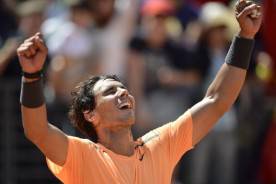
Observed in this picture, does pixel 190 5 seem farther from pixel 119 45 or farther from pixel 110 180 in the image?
pixel 110 180

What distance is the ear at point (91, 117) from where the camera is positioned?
7.11 meters

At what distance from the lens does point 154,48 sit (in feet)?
38.7

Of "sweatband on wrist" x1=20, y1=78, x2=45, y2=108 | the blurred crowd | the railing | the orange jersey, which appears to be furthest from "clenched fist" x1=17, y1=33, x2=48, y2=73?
the railing

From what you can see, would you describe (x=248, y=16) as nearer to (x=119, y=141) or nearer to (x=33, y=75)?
(x=119, y=141)

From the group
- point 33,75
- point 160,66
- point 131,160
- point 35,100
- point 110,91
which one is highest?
point 33,75

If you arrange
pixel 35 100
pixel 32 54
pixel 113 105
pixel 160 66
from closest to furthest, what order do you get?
pixel 32 54, pixel 35 100, pixel 113 105, pixel 160 66

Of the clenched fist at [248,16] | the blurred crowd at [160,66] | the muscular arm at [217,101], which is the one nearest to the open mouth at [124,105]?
the muscular arm at [217,101]

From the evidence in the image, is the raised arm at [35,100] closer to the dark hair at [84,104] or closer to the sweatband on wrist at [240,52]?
the dark hair at [84,104]

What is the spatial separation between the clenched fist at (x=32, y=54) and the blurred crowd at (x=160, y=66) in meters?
4.74

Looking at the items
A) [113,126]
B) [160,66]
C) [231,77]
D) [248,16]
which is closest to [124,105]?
[113,126]

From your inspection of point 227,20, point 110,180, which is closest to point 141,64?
point 227,20

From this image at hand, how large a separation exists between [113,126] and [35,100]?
0.72m

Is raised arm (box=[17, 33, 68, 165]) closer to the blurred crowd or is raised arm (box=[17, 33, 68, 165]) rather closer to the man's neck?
the man's neck

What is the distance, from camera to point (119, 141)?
7.01 m
